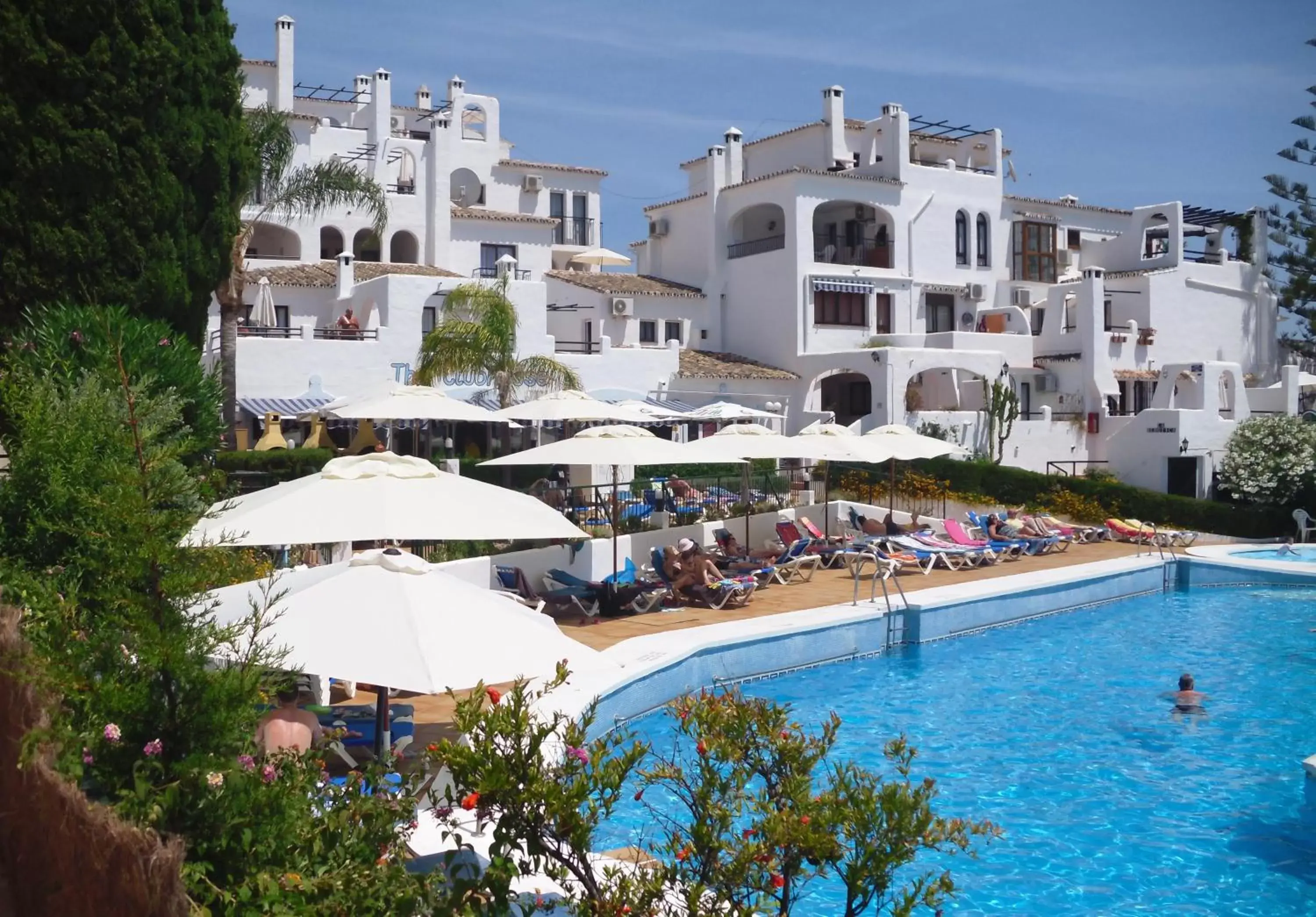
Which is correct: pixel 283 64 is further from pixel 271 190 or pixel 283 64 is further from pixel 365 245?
pixel 271 190

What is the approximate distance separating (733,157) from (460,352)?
21.2 meters

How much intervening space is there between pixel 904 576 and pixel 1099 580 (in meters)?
3.61

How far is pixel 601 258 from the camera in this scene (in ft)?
151

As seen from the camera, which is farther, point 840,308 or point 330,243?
point 330,243

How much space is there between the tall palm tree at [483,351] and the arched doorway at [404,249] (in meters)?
13.7

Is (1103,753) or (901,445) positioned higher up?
(901,445)

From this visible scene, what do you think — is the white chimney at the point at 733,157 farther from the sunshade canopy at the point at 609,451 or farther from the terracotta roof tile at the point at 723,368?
the sunshade canopy at the point at 609,451

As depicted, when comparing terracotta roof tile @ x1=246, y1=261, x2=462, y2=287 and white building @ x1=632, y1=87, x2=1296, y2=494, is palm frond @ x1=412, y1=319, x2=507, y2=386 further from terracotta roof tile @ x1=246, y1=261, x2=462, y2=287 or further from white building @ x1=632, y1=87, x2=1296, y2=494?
white building @ x1=632, y1=87, x2=1296, y2=494

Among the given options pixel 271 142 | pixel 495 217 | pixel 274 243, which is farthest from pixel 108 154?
pixel 495 217

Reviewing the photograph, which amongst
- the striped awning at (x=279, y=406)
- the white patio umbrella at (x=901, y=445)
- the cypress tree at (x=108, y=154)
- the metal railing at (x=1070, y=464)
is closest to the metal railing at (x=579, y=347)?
the striped awning at (x=279, y=406)

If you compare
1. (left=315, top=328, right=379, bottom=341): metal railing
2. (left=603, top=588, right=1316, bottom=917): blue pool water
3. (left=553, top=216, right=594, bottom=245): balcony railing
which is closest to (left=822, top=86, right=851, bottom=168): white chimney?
(left=553, top=216, right=594, bottom=245): balcony railing

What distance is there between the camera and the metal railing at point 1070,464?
36750mm

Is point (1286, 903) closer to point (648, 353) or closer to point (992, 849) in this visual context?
point (992, 849)

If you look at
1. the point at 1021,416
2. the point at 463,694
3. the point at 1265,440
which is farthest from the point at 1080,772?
the point at 1021,416
